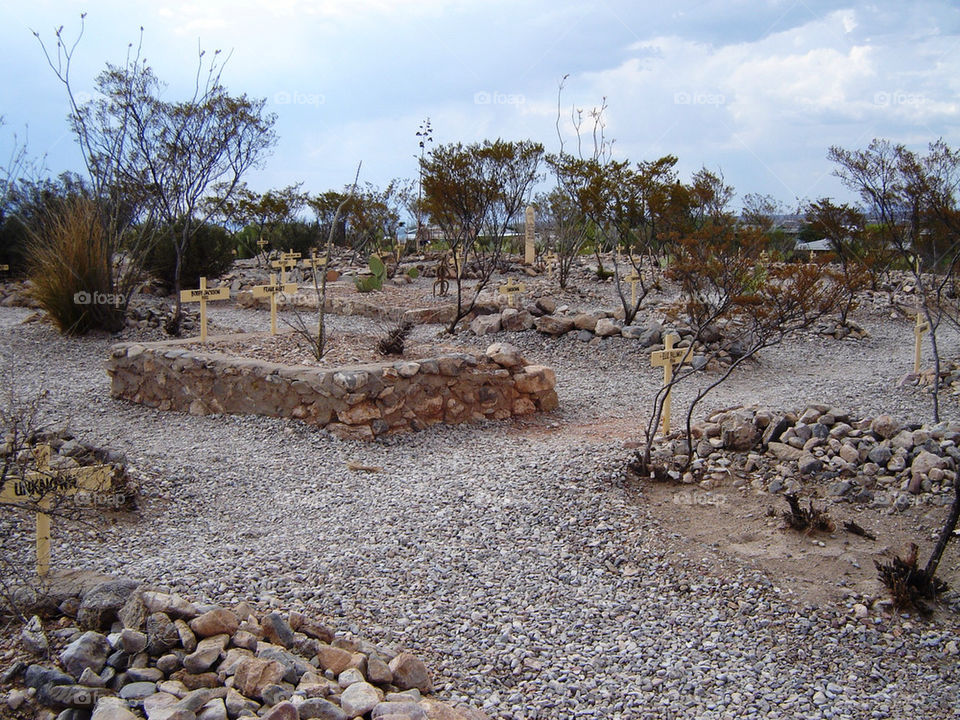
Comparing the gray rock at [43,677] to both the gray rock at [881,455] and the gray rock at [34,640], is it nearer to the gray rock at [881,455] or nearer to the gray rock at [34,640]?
the gray rock at [34,640]

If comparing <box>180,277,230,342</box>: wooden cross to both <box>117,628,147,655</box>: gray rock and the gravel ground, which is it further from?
<box>117,628,147,655</box>: gray rock

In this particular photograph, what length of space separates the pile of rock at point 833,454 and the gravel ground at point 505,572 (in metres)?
0.69

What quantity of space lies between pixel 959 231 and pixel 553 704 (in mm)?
10436

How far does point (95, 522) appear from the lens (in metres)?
4.09

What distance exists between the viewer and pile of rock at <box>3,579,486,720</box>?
2.29 meters

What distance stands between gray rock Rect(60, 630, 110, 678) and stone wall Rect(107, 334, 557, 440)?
3.64 metres

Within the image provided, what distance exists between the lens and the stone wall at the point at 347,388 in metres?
6.27

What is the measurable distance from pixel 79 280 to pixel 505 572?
8446mm

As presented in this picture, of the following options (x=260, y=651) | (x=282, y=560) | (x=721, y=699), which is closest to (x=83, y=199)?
(x=282, y=560)

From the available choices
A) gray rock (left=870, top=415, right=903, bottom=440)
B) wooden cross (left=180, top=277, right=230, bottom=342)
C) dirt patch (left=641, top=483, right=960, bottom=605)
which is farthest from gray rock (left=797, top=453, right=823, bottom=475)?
wooden cross (left=180, top=277, right=230, bottom=342)

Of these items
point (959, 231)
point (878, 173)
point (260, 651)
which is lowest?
point (260, 651)

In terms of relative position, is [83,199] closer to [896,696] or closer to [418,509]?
[418,509]

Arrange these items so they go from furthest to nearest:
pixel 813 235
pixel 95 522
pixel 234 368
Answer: pixel 813 235
pixel 234 368
pixel 95 522

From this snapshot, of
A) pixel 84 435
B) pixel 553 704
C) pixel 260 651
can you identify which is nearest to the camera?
pixel 260 651
